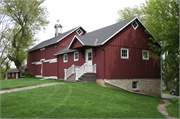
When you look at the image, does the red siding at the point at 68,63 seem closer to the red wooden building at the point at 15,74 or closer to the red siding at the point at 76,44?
the red siding at the point at 76,44

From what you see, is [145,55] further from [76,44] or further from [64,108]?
[64,108]

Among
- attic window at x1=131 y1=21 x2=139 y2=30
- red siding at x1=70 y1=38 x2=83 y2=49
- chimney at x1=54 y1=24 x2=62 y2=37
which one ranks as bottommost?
red siding at x1=70 y1=38 x2=83 y2=49

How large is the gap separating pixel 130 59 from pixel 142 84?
10.1ft

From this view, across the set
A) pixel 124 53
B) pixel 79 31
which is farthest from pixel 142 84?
pixel 79 31

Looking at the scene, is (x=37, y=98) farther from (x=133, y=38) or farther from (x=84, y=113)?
(x=133, y=38)

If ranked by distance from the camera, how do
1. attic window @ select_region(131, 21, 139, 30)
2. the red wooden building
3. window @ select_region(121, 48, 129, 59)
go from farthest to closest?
the red wooden building, attic window @ select_region(131, 21, 139, 30), window @ select_region(121, 48, 129, 59)

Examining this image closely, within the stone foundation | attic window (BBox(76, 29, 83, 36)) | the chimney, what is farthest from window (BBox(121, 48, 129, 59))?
the chimney

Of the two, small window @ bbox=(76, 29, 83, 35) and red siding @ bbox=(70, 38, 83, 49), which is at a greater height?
small window @ bbox=(76, 29, 83, 35)

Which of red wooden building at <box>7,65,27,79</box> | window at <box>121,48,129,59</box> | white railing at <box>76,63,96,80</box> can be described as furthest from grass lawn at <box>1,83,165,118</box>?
red wooden building at <box>7,65,27,79</box>

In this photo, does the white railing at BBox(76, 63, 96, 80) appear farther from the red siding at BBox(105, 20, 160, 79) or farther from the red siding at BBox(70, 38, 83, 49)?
the red siding at BBox(70, 38, 83, 49)

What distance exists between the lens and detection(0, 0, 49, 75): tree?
28.5 meters

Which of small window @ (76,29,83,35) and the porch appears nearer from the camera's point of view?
the porch

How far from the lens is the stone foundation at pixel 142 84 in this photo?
55.3ft

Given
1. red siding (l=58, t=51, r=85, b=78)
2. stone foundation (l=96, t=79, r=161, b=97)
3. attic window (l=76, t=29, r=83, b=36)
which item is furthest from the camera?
attic window (l=76, t=29, r=83, b=36)
